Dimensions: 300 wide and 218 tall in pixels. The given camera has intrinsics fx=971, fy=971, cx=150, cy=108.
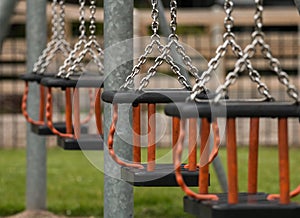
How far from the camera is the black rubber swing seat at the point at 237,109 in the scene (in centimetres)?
328

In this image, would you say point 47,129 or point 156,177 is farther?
point 47,129

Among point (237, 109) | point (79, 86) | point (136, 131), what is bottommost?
point (136, 131)

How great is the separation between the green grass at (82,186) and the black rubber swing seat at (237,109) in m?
4.54

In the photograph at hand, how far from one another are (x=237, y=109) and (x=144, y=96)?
987 millimetres

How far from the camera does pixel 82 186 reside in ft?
31.9

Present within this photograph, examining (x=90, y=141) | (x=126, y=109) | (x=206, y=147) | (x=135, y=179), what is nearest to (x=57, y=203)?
(x=90, y=141)

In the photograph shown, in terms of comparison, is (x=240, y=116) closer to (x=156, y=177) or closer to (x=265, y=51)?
(x=265, y=51)

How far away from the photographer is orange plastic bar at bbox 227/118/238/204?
332 centimetres

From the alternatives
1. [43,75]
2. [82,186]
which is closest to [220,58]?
[43,75]

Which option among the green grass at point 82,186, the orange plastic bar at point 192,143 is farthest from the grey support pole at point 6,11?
the orange plastic bar at point 192,143

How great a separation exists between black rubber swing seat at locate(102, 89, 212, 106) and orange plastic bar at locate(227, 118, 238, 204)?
88 cm

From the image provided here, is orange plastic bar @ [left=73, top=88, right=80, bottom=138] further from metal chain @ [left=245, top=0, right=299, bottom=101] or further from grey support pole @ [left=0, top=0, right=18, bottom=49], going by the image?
metal chain @ [left=245, top=0, right=299, bottom=101]

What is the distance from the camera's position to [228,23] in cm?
349

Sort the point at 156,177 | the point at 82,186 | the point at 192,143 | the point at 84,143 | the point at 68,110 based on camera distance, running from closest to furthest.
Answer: the point at 192,143, the point at 156,177, the point at 84,143, the point at 68,110, the point at 82,186
